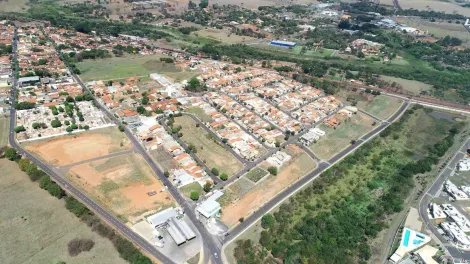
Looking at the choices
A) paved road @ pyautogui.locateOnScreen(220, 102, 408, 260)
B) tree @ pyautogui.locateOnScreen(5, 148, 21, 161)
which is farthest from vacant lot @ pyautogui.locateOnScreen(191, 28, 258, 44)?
tree @ pyautogui.locateOnScreen(5, 148, 21, 161)

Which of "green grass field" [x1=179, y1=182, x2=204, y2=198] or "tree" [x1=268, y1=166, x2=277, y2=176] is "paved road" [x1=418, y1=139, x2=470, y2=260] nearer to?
"tree" [x1=268, y1=166, x2=277, y2=176]

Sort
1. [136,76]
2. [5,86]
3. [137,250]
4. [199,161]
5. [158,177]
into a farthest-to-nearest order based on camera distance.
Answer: [136,76], [5,86], [199,161], [158,177], [137,250]

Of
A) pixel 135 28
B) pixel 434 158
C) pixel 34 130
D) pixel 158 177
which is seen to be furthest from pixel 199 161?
pixel 135 28

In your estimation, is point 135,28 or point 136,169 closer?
point 136,169

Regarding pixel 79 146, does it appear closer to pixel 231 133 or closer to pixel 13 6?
pixel 231 133

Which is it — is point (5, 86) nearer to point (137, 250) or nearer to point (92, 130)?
point (92, 130)

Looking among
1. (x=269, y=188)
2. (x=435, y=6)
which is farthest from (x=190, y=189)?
(x=435, y=6)
